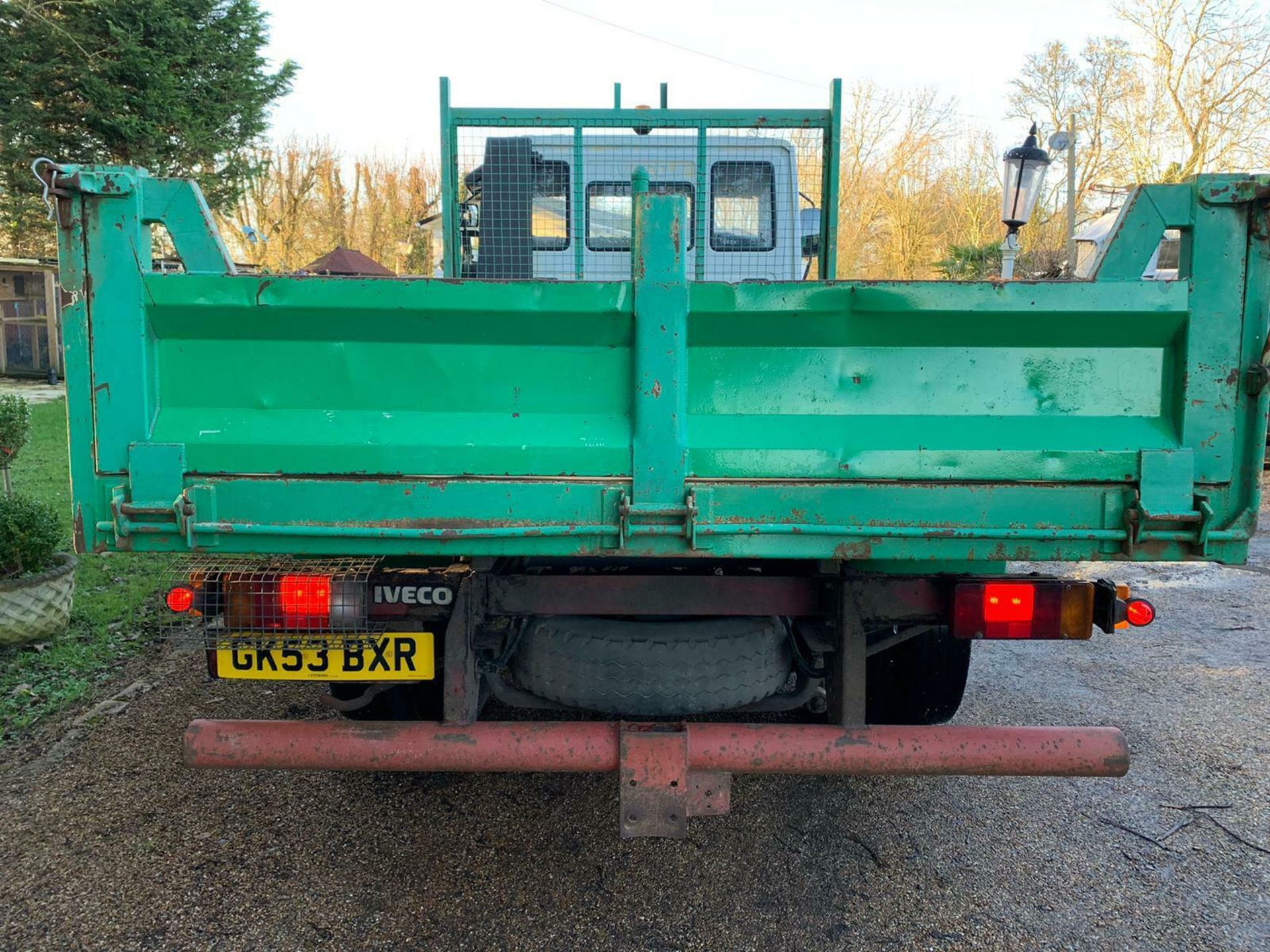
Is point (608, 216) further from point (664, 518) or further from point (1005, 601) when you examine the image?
point (1005, 601)

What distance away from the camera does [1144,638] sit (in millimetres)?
5285

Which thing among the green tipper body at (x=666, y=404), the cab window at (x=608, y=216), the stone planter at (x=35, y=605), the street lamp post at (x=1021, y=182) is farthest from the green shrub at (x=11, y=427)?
the street lamp post at (x=1021, y=182)

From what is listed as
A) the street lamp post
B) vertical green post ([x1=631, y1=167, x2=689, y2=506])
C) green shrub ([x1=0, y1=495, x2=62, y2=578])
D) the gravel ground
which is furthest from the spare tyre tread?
the street lamp post

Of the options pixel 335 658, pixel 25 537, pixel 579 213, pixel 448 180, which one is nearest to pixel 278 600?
pixel 335 658

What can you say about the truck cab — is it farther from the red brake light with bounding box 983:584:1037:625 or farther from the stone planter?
the red brake light with bounding box 983:584:1037:625

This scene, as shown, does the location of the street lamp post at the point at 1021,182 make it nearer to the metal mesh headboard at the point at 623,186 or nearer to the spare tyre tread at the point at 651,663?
the metal mesh headboard at the point at 623,186

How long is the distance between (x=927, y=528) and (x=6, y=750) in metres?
3.64

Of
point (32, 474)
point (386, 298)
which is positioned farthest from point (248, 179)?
point (386, 298)

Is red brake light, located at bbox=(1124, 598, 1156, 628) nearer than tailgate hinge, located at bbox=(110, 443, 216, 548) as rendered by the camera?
No

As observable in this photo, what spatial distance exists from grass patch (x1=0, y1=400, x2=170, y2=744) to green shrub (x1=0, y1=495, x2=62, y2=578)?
0.93 feet

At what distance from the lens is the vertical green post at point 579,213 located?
519 centimetres

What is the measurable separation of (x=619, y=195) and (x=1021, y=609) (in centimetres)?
374

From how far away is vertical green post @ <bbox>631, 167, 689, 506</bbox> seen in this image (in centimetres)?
218

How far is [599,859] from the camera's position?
2.85 m
